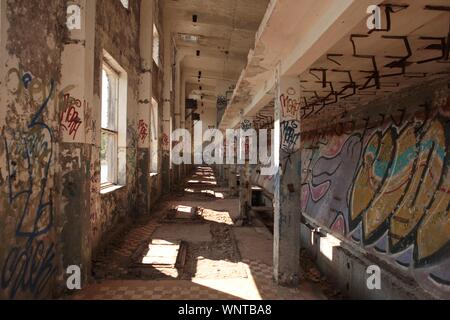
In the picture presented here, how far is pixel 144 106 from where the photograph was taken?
31.9 ft

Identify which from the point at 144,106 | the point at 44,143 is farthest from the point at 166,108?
A: the point at 44,143

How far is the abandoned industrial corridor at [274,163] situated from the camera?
368 centimetres

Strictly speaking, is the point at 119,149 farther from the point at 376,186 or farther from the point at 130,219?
the point at 376,186

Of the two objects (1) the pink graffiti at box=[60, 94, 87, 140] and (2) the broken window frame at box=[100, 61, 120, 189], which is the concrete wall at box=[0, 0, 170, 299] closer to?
(1) the pink graffiti at box=[60, 94, 87, 140]

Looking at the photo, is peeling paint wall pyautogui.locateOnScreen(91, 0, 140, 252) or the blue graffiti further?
peeling paint wall pyautogui.locateOnScreen(91, 0, 140, 252)

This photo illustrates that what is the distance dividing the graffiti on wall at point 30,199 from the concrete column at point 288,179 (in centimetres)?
315

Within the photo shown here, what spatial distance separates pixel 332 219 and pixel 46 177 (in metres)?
5.81

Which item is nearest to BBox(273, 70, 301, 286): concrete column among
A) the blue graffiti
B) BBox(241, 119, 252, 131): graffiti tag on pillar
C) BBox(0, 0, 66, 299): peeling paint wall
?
BBox(0, 0, 66, 299): peeling paint wall

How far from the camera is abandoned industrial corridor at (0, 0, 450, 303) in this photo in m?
3.68

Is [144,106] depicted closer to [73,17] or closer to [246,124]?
[246,124]

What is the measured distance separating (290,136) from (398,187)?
2.07 meters

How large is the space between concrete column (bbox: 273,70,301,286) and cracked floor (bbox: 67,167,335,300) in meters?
0.33

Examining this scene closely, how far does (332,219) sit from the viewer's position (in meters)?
7.71
